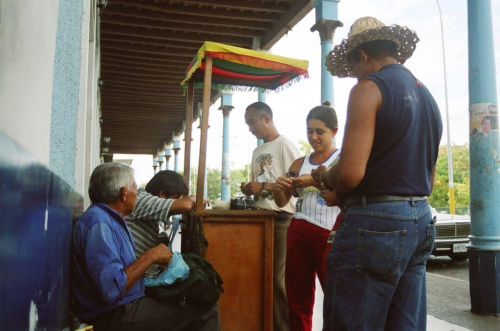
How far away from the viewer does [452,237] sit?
841 cm

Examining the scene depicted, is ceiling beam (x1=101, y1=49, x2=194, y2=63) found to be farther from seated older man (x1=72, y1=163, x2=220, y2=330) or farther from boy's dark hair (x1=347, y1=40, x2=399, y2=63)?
boy's dark hair (x1=347, y1=40, x2=399, y2=63)

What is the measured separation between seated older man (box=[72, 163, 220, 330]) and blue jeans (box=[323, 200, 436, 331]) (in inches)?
32.1

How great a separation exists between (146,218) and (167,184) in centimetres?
33

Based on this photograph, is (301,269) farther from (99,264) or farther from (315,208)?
(99,264)

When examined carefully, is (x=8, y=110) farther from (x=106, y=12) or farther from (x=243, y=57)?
(x=106, y=12)

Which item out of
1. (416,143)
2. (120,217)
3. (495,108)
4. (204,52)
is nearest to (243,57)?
(204,52)

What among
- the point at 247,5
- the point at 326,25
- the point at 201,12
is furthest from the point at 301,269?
the point at 201,12

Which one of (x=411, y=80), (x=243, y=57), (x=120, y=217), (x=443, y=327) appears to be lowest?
(x=443, y=327)

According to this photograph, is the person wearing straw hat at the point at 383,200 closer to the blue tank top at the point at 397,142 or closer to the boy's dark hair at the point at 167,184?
the blue tank top at the point at 397,142

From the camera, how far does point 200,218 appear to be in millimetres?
3039

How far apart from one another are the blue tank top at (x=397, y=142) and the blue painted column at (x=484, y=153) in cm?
298

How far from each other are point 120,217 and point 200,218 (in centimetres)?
94

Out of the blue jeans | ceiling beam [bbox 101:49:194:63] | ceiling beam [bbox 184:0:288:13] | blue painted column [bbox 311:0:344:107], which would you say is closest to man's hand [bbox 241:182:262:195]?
the blue jeans

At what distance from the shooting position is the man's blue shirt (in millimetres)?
1877
